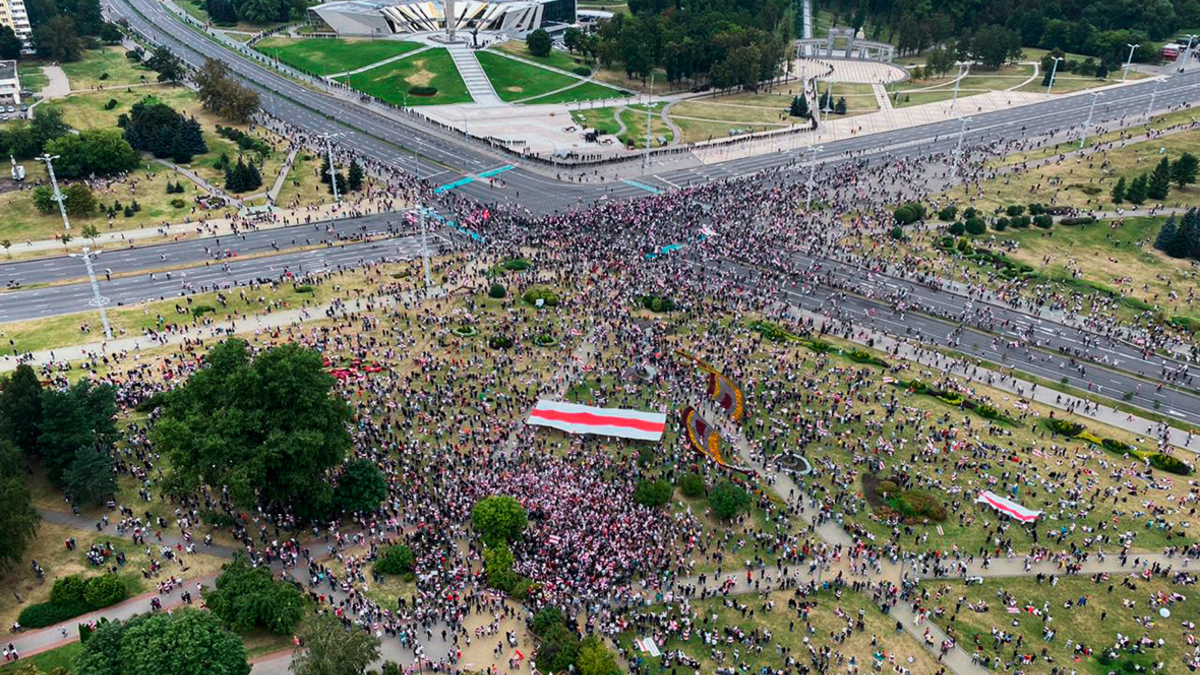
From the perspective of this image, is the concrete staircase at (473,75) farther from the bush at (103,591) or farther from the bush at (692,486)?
the bush at (103,591)

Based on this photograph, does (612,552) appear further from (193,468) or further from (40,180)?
(40,180)

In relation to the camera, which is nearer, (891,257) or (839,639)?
(839,639)

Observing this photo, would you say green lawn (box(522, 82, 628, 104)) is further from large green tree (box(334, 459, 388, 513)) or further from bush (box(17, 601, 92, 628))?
bush (box(17, 601, 92, 628))

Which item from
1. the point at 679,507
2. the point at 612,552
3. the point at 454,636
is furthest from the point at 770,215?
the point at 454,636

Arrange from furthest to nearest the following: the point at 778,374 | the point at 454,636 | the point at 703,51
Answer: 1. the point at 703,51
2. the point at 778,374
3. the point at 454,636

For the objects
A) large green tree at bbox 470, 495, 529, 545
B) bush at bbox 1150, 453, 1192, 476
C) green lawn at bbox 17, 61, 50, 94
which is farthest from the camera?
green lawn at bbox 17, 61, 50, 94

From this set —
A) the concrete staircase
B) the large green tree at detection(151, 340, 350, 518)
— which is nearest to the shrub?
the large green tree at detection(151, 340, 350, 518)

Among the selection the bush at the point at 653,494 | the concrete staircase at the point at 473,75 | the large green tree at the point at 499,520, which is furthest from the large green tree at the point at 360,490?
the concrete staircase at the point at 473,75
